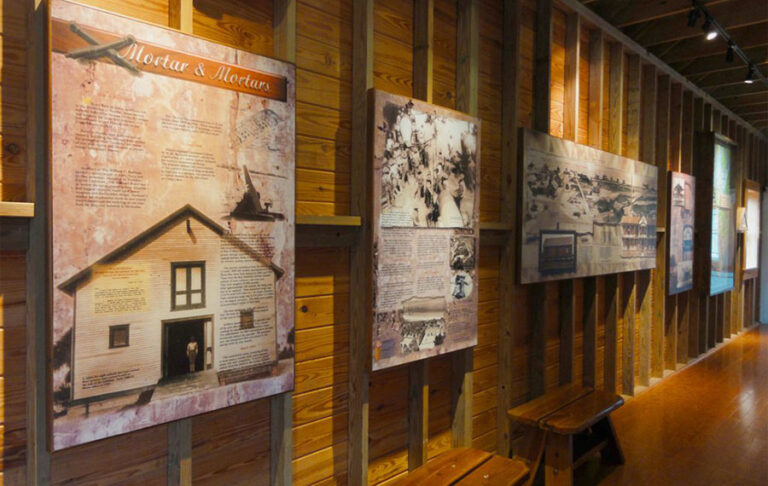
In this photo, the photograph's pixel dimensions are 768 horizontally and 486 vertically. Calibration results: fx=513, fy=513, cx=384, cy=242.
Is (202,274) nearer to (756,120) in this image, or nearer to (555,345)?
(555,345)

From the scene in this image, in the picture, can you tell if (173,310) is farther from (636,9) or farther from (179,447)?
(636,9)

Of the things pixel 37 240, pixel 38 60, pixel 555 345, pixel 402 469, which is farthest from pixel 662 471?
pixel 38 60

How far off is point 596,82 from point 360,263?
2880mm

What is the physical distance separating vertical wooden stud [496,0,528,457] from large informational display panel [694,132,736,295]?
3.85m

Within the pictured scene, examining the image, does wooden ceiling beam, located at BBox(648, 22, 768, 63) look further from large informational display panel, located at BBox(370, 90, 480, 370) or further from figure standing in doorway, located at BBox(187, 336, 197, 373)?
figure standing in doorway, located at BBox(187, 336, 197, 373)

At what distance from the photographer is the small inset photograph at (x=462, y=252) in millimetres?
2762

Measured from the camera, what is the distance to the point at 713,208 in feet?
19.8

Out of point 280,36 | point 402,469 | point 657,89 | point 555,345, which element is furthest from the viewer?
point 657,89

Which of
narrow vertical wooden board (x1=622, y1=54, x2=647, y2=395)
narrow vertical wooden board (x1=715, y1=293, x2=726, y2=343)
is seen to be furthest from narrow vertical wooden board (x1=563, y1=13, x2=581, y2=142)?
narrow vertical wooden board (x1=715, y1=293, x2=726, y2=343)

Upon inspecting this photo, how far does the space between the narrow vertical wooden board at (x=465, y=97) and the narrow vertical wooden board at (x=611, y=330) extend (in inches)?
78.1

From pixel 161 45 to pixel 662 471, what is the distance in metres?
3.59

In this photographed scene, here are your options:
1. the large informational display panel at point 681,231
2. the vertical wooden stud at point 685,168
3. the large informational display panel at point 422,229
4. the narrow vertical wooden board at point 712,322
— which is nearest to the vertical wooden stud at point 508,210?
the large informational display panel at point 422,229

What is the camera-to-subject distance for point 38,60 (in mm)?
1483

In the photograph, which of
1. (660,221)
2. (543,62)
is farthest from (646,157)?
(543,62)
